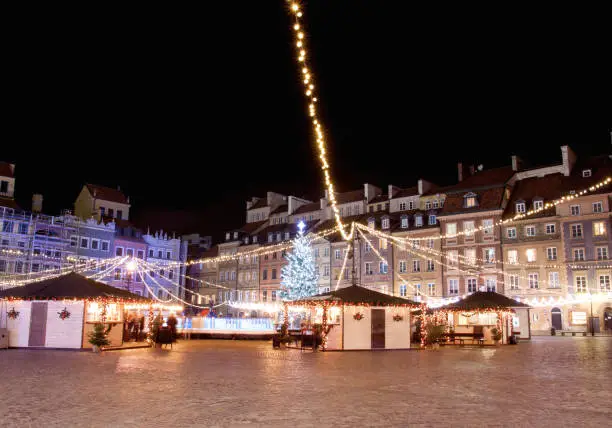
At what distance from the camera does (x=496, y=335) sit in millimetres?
30984

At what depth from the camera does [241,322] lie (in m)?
37.2

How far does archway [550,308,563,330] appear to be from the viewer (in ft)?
155

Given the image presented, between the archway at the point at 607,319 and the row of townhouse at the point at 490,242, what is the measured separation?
0.08 meters

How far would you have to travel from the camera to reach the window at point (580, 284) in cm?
4588

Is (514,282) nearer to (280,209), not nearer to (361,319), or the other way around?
(361,319)

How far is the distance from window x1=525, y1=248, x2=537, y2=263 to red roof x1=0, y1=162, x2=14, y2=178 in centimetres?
4928

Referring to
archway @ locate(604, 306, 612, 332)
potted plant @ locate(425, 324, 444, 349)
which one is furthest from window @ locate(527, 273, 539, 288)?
potted plant @ locate(425, 324, 444, 349)

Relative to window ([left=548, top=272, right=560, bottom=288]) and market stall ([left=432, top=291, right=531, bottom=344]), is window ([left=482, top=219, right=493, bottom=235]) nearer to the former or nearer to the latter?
window ([left=548, top=272, right=560, bottom=288])

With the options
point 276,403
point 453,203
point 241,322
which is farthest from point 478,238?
point 276,403

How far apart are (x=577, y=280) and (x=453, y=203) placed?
40.6ft

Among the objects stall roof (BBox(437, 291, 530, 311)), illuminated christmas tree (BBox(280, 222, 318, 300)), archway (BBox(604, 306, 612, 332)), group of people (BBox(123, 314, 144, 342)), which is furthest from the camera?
illuminated christmas tree (BBox(280, 222, 318, 300))

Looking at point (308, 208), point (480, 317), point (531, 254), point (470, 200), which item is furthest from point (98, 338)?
point (308, 208)

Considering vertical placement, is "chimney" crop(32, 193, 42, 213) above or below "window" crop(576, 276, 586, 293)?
above

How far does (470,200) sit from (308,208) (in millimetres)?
21350
